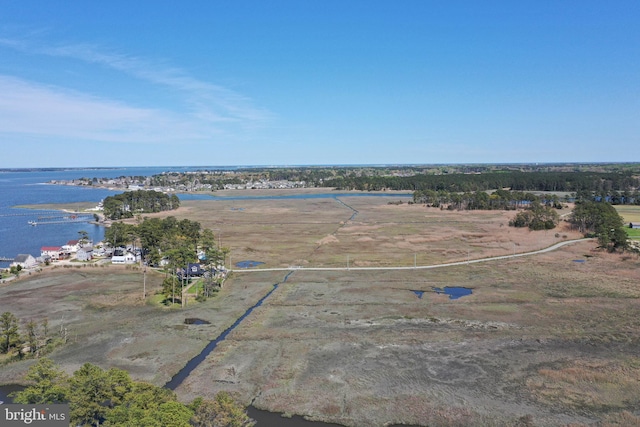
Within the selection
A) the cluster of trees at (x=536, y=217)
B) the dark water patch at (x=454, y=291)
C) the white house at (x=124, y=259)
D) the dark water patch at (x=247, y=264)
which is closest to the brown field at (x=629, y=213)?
the cluster of trees at (x=536, y=217)

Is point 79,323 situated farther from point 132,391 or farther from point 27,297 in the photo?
point 132,391

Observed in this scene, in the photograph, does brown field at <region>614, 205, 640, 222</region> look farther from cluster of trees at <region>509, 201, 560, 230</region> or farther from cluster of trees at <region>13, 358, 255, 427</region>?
cluster of trees at <region>13, 358, 255, 427</region>

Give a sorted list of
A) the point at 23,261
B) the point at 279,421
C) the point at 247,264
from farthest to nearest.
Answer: the point at 247,264
the point at 23,261
the point at 279,421

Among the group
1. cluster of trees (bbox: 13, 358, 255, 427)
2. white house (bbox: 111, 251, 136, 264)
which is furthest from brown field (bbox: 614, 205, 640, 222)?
cluster of trees (bbox: 13, 358, 255, 427)

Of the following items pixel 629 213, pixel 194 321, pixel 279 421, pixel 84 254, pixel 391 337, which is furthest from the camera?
pixel 629 213

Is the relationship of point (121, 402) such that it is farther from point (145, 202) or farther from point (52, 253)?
point (145, 202)

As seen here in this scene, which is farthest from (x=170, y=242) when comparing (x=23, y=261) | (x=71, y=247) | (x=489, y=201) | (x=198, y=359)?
(x=489, y=201)
